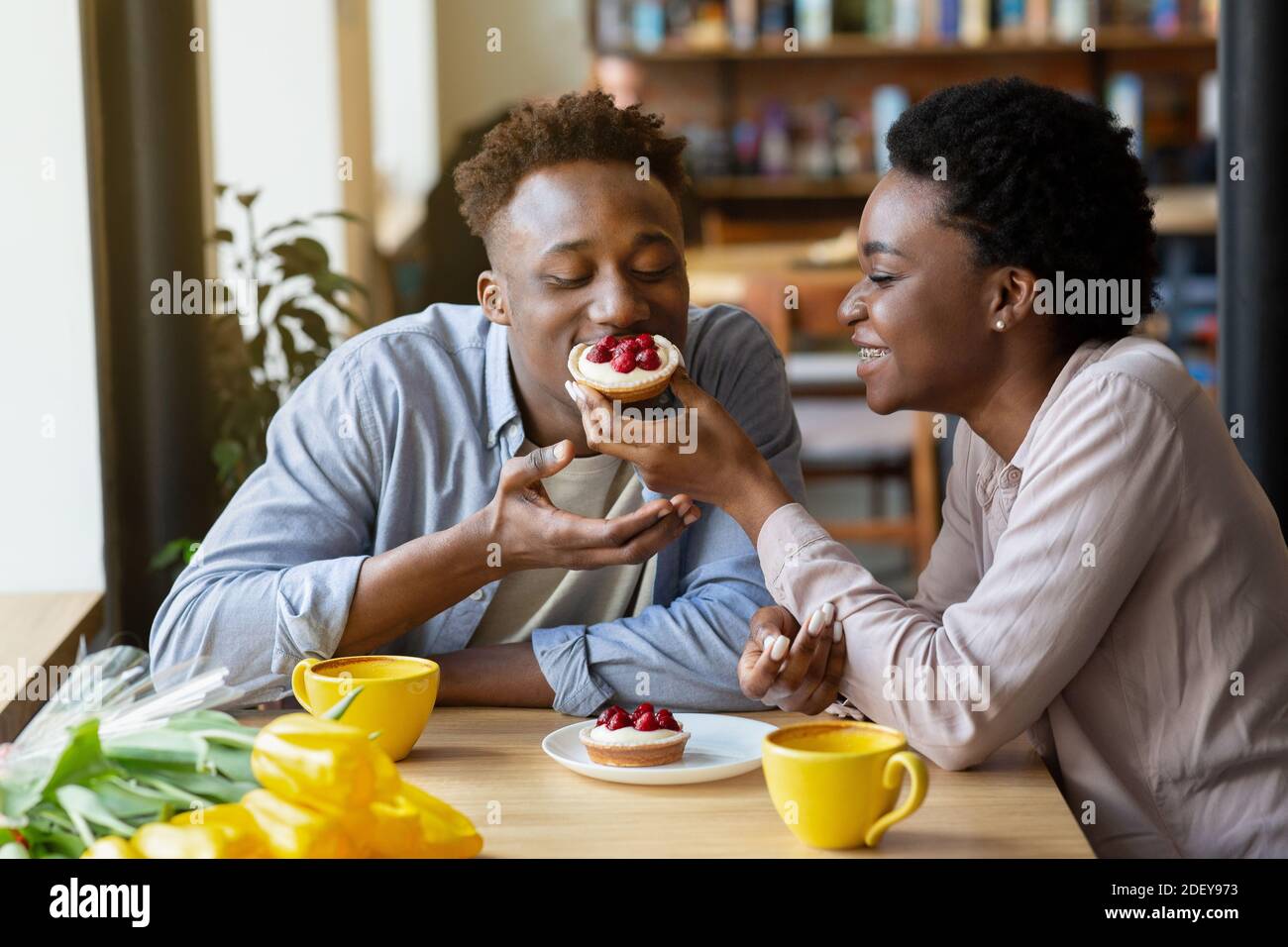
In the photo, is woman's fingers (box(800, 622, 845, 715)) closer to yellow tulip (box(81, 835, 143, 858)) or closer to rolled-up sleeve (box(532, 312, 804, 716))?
rolled-up sleeve (box(532, 312, 804, 716))

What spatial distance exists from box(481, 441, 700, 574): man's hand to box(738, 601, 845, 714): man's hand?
0.18 m

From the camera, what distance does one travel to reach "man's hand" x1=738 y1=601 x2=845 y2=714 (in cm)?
148

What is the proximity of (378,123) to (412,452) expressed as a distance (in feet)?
15.4

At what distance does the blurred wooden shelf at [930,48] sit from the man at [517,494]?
5.06m

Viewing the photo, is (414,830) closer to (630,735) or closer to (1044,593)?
(630,735)

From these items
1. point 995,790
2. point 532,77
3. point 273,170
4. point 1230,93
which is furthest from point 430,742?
point 532,77

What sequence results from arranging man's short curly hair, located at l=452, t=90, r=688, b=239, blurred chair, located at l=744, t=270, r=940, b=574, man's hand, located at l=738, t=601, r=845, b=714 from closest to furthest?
man's hand, located at l=738, t=601, r=845, b=714, man's short curly hair, located at l=452, t=90, r=688, b=239, blurred chair, located at l=744, t=270, r=940, b=574

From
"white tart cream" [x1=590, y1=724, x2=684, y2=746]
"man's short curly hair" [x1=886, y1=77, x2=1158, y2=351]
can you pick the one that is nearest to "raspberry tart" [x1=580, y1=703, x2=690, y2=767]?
"white tart cream" [x1=590, y1=724, x2=684, y2=746]

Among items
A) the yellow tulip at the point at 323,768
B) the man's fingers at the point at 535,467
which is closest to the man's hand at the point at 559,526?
the man's fingers at the point at 535,467

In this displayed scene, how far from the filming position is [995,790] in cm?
138

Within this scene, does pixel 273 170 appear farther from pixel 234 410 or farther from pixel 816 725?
pixel 816 725

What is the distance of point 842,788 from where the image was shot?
1.18m

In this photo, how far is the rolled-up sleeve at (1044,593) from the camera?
1408 millimetres

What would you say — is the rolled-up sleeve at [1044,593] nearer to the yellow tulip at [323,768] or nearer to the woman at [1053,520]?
the woman at [1053,520]
